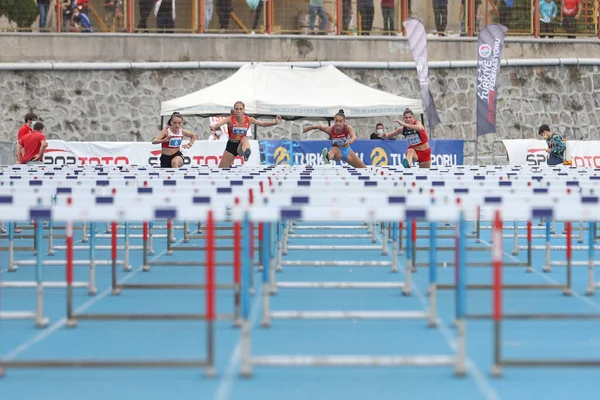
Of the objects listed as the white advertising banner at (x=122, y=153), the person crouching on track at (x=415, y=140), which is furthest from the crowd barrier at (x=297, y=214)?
the white advertising banner at (x=122, y=153)

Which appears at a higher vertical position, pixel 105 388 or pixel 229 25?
pixel 229 25

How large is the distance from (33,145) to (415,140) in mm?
7328

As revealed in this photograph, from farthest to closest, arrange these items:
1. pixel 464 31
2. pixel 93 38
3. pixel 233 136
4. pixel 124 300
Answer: pixel 464 31 → pixel 93 38 → pixel 233 136 → pixel 124 300

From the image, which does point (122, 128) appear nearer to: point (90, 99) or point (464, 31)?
point (90, 99)

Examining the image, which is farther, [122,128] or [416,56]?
[122,128]

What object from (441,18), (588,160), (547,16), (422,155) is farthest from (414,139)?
(547,16)

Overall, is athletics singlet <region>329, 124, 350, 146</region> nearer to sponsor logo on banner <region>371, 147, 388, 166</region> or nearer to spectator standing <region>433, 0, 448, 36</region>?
sponsor logo on banner <region>371, 147, 388, 166</region>

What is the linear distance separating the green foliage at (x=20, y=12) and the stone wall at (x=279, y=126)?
1.42 meters

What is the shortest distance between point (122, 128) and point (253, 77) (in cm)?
647

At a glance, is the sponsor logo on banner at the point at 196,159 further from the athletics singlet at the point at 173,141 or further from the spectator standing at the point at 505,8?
the spectator standing at the point at 505,8

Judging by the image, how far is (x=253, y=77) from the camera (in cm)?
2831

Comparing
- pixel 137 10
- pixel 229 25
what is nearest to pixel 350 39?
pixel 229 25

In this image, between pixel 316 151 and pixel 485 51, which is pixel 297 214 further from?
pixel 316 151

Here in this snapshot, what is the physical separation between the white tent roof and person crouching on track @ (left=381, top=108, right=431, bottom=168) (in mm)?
4807
